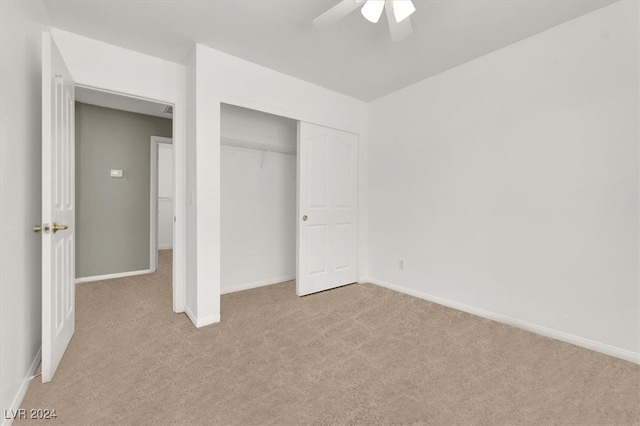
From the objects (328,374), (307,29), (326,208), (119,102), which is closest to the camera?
(328,374)

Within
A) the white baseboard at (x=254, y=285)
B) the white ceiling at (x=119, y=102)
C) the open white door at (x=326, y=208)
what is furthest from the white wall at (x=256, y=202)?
the white ceiling at (x=119, y=102)

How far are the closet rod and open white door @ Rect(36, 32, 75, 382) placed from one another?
1.42m

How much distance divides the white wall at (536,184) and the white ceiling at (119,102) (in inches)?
132

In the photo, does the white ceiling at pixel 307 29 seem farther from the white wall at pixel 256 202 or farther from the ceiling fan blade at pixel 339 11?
the white wall at pixel 256 202

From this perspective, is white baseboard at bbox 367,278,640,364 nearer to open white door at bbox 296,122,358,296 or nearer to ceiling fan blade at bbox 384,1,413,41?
open white door at bbox 296,122,358,296

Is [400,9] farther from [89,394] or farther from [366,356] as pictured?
[89,394]

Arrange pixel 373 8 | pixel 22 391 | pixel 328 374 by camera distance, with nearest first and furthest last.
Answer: pixel 22 391
pixel 373 8
pixel 328 374

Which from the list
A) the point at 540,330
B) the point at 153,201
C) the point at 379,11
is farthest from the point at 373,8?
the point at 153,201

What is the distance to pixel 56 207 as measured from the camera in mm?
1796

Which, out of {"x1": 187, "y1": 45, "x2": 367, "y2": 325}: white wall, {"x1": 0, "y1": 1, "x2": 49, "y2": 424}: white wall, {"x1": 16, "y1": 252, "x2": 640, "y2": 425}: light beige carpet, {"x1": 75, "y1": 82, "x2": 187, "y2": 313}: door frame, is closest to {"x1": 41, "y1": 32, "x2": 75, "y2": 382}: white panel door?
{"x1": 0, "y1": 1, "x2": 49, "y2": 424}: white wall

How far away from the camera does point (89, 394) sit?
1.56m

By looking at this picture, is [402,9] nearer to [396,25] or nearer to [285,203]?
[396,25]

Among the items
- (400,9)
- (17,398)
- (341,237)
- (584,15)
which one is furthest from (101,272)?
(584,15)

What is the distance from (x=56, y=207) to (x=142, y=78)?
1.44 metres
